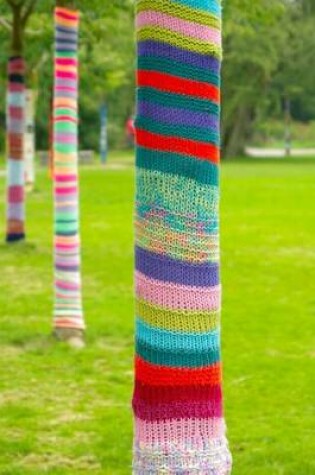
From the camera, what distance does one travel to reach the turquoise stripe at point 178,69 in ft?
11.1

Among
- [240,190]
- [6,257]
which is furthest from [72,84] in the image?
[240,190]

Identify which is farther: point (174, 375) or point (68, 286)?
point (68, 286)

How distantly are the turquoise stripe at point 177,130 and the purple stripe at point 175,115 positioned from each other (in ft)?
0.04

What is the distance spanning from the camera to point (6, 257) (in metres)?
14.8

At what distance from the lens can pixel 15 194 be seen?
15.1m

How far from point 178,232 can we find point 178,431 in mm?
593

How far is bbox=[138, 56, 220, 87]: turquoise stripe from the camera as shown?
133 inches

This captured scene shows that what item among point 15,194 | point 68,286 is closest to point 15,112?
point 15,194

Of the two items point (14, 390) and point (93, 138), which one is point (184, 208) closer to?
point (14, 390)

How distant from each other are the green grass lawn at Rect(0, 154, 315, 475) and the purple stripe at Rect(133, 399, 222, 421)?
2598 millimetres

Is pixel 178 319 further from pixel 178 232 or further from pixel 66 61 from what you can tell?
pixel 66 61

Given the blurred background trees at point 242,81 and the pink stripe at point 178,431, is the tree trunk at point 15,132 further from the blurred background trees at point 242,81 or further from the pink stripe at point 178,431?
the blurred background trees at point 242,81

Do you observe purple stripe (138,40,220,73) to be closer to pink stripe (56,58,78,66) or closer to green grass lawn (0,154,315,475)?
green grass lawn (0,154,315,475)

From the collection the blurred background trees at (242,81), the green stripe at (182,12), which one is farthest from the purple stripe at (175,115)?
the blurred background trees at (242,81)
